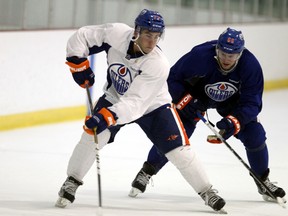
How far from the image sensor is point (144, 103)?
4480 mm

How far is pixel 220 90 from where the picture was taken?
4969mm

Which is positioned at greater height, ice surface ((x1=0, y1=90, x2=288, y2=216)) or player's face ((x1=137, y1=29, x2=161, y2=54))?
player's face ((x1=137, y1=29, x2=161, y2=54))

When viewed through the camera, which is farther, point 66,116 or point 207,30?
point 207,30

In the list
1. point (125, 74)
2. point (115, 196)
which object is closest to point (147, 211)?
point (115, 196)

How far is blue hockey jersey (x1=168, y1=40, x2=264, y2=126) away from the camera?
484 centimetres

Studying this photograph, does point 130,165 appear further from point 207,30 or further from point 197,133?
point 207,30

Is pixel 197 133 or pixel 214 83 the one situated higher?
pixel 214 83

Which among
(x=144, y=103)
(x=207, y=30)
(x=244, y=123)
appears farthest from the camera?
(x=207, y=30)

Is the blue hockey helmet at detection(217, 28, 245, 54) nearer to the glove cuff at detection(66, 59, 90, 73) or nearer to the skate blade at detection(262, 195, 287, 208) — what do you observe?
the glove cuff at detection(66, 59, 90, 73)

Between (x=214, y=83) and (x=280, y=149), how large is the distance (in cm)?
229

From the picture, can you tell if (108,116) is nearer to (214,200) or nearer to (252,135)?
(214,200)

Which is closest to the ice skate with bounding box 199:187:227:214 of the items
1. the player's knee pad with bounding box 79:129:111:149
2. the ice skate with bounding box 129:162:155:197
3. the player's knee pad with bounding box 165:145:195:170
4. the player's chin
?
the player's knee pad with bounding box 165:145:195:170

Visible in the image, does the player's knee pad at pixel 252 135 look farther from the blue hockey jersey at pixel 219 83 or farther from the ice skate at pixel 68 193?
the ice skate at pixel 68 193

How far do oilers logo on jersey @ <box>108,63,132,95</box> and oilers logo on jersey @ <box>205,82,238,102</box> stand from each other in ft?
1.99
